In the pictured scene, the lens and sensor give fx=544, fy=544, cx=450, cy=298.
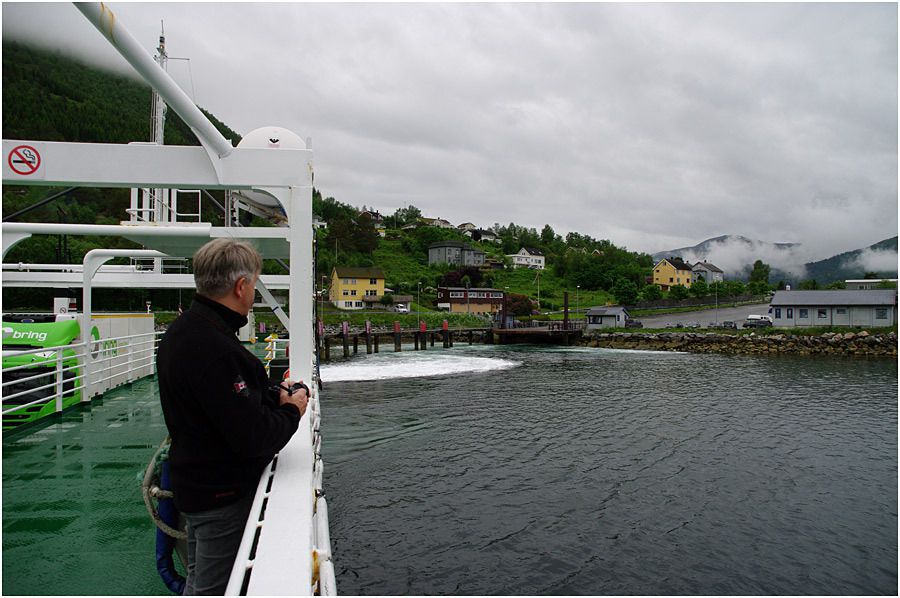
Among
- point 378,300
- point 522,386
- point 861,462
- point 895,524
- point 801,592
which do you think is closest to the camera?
point 801,592

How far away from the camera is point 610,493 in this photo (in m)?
9.06

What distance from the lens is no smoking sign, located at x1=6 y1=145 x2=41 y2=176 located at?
386 centimetres

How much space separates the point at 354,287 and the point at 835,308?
54.4m

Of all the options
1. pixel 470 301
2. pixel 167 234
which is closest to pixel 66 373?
pixel 167 234

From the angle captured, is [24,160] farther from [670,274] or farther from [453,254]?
[670,274]

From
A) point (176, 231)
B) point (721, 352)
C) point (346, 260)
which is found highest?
point (346, 260)

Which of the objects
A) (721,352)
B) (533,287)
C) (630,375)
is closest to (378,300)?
(533,287)

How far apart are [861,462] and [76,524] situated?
1341 centimetres

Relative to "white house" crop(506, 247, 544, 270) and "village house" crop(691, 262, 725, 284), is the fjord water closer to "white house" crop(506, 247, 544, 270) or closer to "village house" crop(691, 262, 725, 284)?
"white house" crop(506, 247, 544, 270)

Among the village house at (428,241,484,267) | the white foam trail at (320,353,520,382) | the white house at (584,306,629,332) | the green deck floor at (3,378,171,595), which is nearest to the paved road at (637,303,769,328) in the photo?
the white house at (584,306,629,332)

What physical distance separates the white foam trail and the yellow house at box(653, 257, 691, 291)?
8733cm

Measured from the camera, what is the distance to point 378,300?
7494 centimetres

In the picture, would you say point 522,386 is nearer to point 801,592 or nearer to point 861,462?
point 861,462

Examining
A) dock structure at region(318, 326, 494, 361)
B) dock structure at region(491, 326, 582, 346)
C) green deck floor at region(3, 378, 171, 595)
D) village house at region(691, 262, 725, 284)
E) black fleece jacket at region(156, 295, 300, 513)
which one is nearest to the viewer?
black fleece jacket at region(156, 295, 300, 513)
